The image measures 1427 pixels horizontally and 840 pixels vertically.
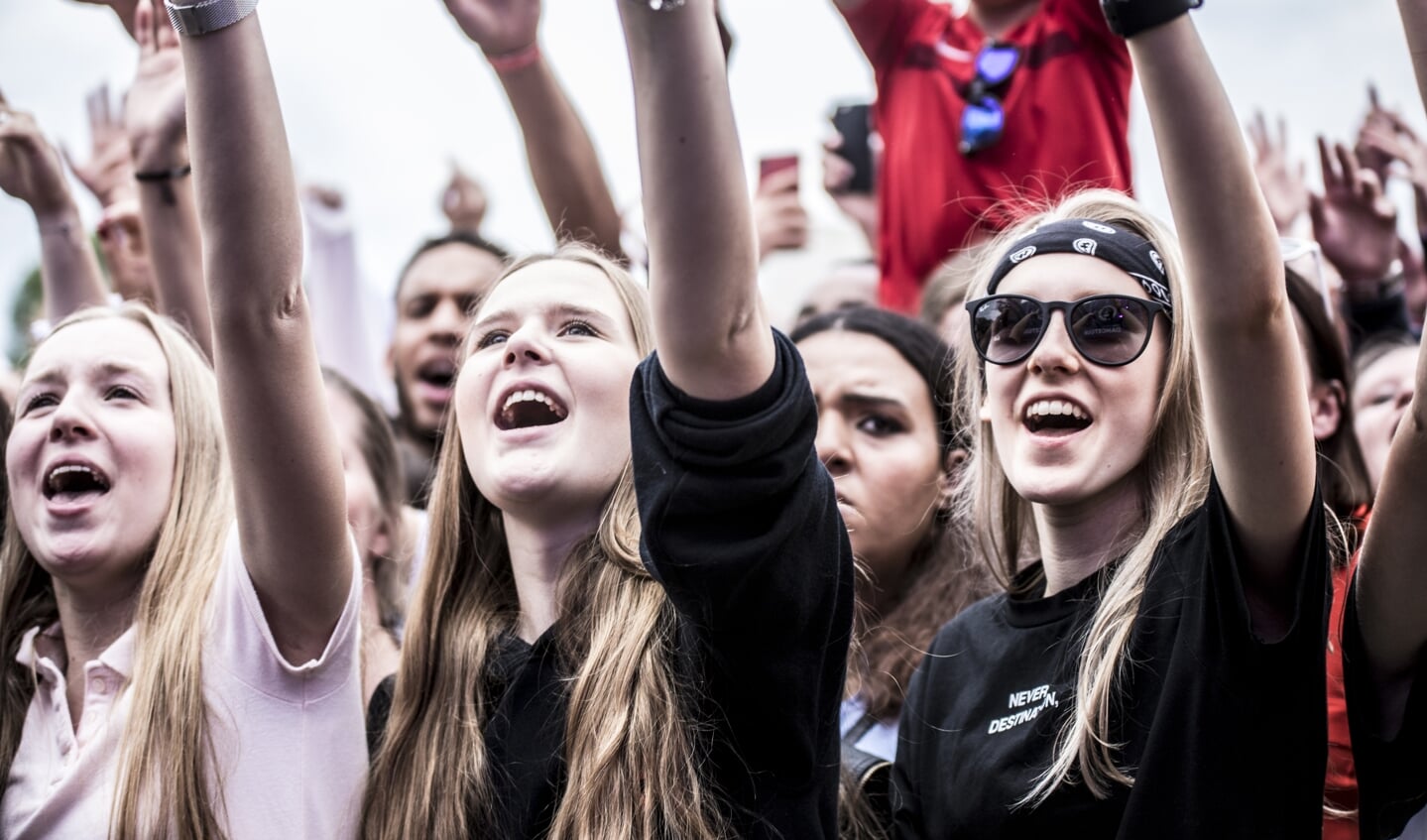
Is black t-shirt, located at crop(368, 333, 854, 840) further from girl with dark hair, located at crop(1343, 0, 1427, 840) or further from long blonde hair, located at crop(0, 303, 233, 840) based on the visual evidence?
girl with dark hair, located at crop(1343, 0, 1427, 840)

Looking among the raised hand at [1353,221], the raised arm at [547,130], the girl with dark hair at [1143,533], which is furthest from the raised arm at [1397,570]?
the raised hand at [1353,221]

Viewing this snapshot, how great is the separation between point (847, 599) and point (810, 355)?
154 cm

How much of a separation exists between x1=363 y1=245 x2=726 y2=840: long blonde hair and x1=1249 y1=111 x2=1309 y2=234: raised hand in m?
3.41

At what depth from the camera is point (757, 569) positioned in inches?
74.7

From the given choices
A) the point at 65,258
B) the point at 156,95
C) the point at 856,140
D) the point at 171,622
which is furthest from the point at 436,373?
the point at 171,622

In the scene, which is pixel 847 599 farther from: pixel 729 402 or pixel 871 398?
pixel 871 398

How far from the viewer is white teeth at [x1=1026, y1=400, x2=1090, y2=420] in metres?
2.43

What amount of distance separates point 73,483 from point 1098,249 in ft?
6.51

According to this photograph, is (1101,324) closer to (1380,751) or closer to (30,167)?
(1380,751)

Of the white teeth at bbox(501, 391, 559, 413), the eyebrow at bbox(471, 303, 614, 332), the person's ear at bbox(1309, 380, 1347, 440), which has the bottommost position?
the person's ear at bbox(1309, 380, 1347, 440)

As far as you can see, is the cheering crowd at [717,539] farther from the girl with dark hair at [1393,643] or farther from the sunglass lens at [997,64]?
the sunglass lens at [997,64]

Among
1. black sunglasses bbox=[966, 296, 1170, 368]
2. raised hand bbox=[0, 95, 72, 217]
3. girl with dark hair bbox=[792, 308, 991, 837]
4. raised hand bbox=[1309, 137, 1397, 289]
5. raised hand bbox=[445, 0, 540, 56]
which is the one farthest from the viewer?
raised hand bbox=[1309, 137, 1397, 289]

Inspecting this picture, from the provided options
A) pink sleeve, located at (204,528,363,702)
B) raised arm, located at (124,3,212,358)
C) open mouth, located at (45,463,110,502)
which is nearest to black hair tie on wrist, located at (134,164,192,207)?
raised arm, located at (124,3,212,358)

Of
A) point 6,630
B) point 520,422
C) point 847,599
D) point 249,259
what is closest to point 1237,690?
point 847,599
